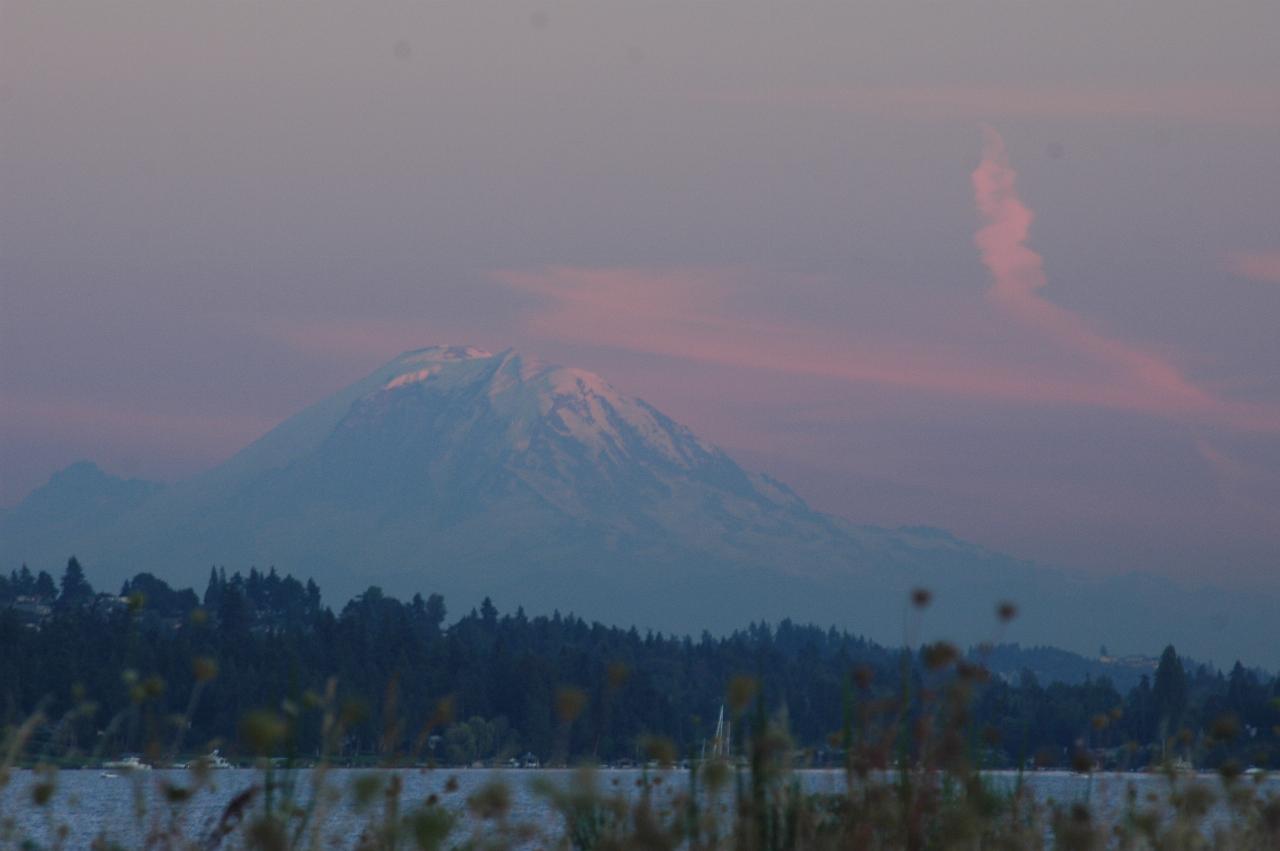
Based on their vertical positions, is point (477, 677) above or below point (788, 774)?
above

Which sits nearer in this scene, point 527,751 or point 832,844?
point 832,844

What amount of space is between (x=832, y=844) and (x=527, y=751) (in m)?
170

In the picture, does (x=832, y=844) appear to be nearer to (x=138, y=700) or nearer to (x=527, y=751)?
(x=138, y=700)

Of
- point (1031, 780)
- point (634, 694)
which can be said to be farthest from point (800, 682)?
point (1031, 780)

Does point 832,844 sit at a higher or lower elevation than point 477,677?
lower


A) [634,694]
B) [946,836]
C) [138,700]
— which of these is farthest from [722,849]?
[634,694]

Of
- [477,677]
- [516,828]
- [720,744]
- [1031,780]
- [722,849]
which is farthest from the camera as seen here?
[477,677]

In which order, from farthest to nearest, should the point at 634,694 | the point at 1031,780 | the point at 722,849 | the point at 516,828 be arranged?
the point at 634,694 → the point at 1031,780 → the point at 722,849 → the point at 516,828

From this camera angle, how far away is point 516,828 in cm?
804

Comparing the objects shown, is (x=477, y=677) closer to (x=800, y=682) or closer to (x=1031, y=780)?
(x=800, y=682)

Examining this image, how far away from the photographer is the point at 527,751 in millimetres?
176625

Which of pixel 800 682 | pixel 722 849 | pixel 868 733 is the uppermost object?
pixel 800 682

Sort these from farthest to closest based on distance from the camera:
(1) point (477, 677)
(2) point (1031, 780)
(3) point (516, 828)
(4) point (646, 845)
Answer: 1. (1) point (477, 677)
2. (2) point (1031, 780)
3. (3) point (516, 828)
4. (4) point (646, 845)

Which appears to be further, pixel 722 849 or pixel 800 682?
pixel 800 682
